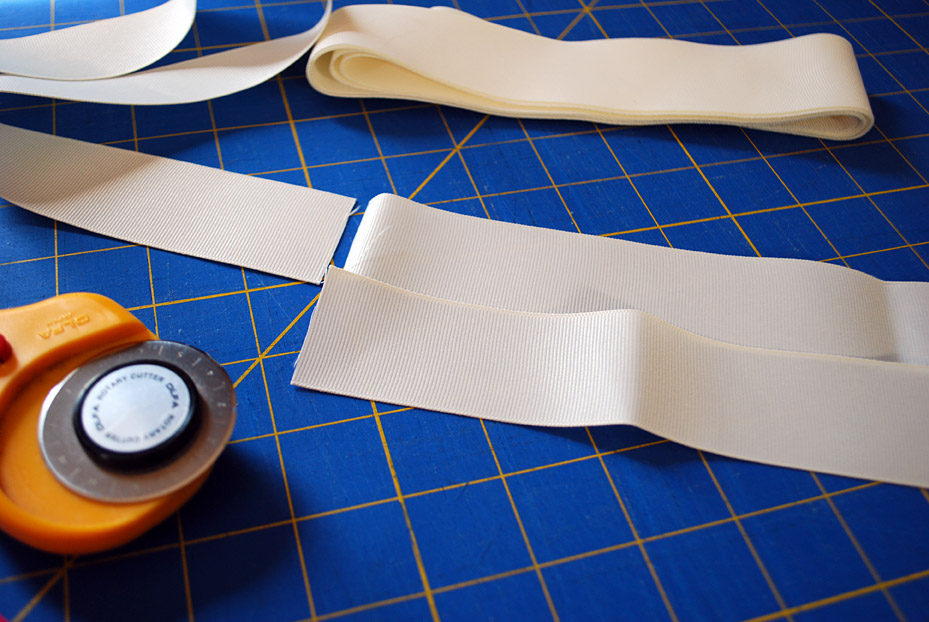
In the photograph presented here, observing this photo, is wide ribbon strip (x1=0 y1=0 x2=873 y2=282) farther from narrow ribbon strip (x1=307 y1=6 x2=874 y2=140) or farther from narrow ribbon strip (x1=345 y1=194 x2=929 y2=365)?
narrow ribbon strip (x1=345 y1=194 x2=929 y2=365)

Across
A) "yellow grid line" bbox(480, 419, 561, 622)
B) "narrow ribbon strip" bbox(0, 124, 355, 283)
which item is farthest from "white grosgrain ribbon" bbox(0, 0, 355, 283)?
"yellow grid line" bbox(480, 419, 561, 622)

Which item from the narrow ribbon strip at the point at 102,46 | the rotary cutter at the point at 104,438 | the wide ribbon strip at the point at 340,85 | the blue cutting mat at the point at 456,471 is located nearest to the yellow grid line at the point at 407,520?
the blue cutting mat at the point at 456,471

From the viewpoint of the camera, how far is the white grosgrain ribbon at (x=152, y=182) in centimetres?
169

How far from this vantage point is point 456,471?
137 cm

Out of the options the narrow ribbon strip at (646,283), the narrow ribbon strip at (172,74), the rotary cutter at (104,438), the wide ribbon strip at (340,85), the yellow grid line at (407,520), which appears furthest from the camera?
the narrow ribbon strip at (172,74)

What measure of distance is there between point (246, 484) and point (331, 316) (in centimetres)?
40

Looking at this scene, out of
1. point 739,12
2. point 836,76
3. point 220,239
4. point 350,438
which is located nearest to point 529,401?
point 350,438

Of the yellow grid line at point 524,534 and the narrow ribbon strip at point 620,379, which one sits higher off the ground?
the narrow ribbon strip at point 620,379

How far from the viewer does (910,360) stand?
1600mm

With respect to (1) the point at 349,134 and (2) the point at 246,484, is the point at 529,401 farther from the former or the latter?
(1) the point at 349,134

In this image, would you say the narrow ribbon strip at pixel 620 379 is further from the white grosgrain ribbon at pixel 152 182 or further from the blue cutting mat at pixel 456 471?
the white grosgrain ribbon at pixel 152 182

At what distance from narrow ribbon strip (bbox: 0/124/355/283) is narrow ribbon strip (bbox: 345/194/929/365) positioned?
0.44 ft

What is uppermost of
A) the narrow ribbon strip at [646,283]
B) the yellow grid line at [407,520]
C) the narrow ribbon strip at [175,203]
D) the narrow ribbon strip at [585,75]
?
the narrow ribbon strip at [585,75]

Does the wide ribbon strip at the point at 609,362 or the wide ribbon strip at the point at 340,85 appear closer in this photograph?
the wide ribbon strip at the point at 609,362
